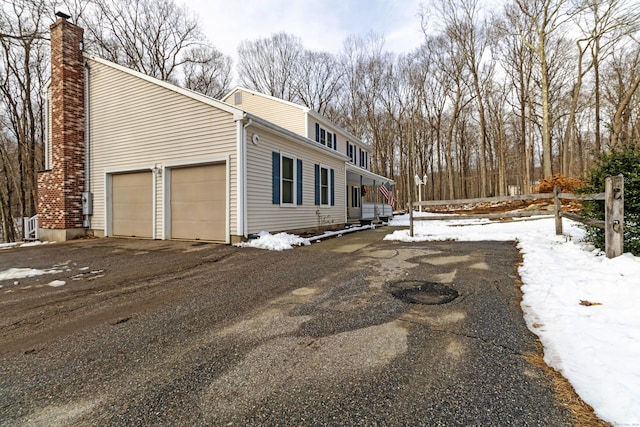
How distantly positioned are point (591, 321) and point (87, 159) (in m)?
13.2

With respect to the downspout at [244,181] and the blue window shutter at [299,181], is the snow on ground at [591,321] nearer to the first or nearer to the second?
the downspout at [244,181]

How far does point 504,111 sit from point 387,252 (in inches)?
1102

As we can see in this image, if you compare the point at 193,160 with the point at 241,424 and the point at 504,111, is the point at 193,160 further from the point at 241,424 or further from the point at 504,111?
the point at 504,111

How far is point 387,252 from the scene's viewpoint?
6.39 m

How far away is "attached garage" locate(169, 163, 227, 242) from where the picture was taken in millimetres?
7995

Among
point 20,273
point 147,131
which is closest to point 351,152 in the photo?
point 147,131

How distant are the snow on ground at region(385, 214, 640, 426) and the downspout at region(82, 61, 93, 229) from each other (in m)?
12.2

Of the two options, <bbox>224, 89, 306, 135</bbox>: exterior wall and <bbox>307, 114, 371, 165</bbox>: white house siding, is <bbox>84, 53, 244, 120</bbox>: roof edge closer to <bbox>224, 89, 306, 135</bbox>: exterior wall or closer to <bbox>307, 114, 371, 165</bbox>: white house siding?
<bbox>224, 89, 306, 135</bbox>: exterior wall

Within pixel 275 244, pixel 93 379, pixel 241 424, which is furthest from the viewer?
pixel 275 244

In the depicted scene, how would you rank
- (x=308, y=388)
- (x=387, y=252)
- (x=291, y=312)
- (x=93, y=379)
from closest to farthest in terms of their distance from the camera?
(x=308, y=388), (x=93, y=379), (x=291, y=312), (x=387, y=252)

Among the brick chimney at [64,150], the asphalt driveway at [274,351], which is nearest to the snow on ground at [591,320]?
the asphalt driveway at [274,351]

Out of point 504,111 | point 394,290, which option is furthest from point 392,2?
point 504,111

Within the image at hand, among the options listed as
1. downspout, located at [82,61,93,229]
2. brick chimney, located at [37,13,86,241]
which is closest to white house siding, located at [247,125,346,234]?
downspout, located at [82,61,93,229]

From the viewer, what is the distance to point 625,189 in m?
4.28
